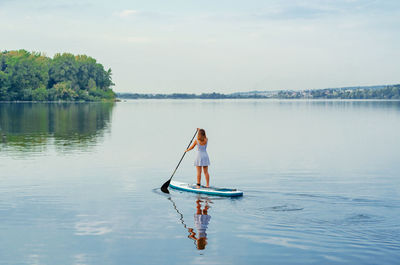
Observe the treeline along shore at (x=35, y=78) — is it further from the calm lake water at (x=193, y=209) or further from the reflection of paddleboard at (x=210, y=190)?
the reflection of paddleboard at (x=210, y=190)

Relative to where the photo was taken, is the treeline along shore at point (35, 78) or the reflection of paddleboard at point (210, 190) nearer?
the reflection of paddleboard at point (210, 190)

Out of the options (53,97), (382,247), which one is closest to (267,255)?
(382,247)

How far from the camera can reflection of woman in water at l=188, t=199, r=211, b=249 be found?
41.4 ft

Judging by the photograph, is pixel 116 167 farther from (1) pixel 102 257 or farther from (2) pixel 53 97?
(2) pixel 53 97

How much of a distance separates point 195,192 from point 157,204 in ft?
6.77

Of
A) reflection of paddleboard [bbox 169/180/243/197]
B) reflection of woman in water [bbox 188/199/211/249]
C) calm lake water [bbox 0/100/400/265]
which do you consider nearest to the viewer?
calm lake water [bbox 0/100/400/265]

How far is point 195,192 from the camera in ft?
60.5

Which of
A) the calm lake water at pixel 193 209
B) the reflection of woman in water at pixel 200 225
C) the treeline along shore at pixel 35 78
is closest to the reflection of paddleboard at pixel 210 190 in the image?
the calm lake water at pixel 193 209

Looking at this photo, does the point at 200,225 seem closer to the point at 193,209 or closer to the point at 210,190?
the point at 193,209

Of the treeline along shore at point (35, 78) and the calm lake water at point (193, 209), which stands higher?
the treeline along shore at point (35, 78)

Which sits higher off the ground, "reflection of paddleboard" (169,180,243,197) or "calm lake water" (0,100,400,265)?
"reflection of paddleboard" (169,180,243,197)

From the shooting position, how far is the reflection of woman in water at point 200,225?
1262 cm

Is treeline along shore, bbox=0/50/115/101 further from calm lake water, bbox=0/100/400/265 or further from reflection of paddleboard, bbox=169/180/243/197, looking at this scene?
reflection of paddleboard, bbox=169/180/243/197

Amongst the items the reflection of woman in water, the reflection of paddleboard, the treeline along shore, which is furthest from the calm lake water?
the treeline along shore
